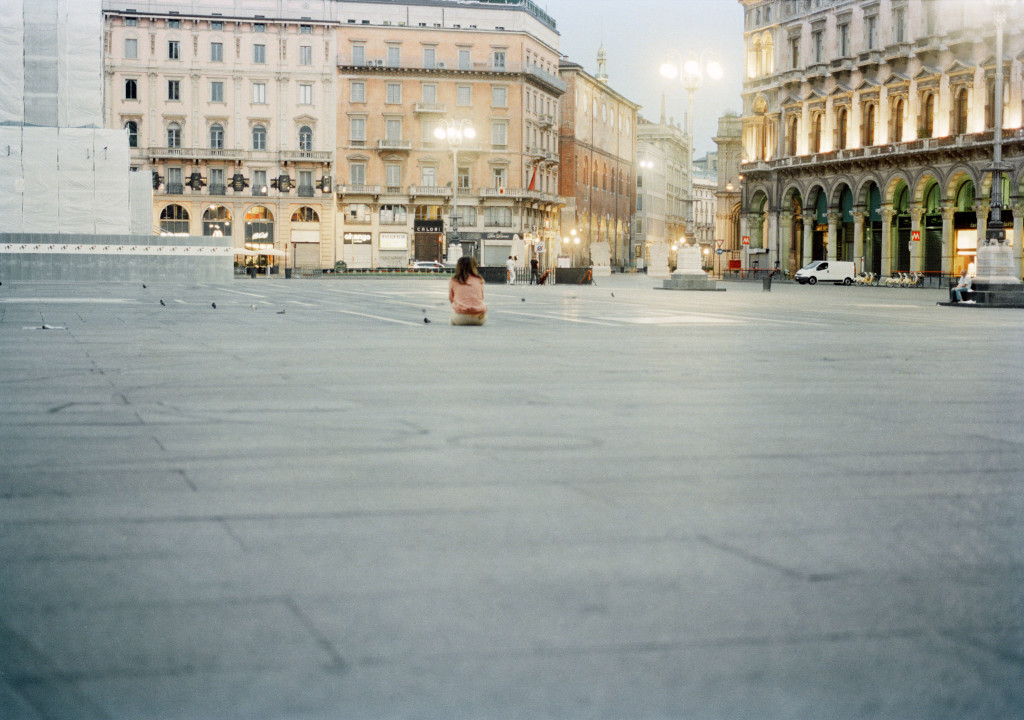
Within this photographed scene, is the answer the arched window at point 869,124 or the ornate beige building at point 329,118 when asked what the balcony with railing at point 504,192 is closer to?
the ornate beige building at point 329,118

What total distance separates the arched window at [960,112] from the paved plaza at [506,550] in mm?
53759

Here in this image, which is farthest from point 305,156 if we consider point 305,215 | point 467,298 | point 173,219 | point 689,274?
point 467,298

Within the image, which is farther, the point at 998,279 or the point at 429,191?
the point at 429,191

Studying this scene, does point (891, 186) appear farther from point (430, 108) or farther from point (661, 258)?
point (430, 108)

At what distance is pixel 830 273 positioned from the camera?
2537 inches

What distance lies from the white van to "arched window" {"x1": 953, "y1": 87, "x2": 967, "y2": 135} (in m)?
8.81

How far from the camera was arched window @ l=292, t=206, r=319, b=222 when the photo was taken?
8181 centimetres

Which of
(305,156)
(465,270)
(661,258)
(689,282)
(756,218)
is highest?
(305,156)

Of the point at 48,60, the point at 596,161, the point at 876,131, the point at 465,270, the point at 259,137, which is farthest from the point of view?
the point at 596,161

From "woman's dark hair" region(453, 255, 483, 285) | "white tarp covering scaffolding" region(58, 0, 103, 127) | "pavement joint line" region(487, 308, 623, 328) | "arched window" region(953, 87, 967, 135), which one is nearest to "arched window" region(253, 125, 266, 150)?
"white tarp covering scaffolding" region(58, 0, 103, 127)

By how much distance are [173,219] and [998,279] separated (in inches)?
2384

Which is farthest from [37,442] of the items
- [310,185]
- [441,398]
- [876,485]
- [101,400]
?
[310,185]

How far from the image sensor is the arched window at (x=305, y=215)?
268 ft

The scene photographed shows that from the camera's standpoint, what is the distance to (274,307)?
25.6 metres
